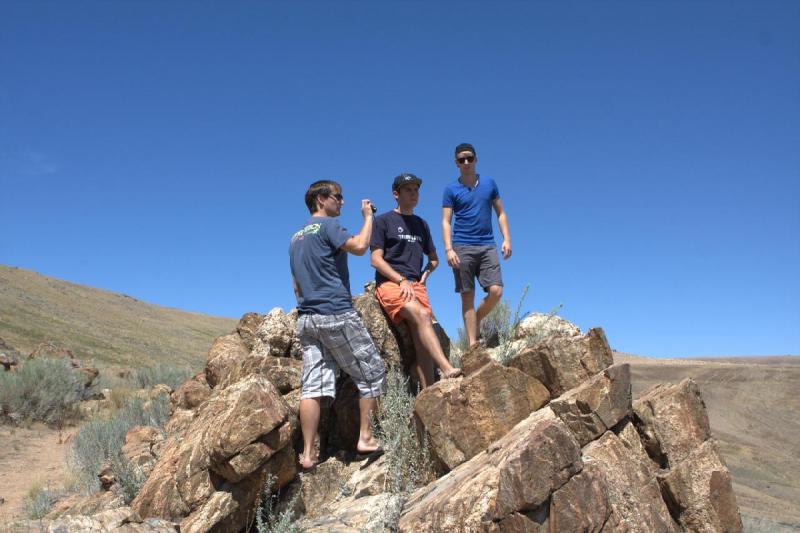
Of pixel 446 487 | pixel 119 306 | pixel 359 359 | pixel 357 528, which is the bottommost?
pixel 357 528

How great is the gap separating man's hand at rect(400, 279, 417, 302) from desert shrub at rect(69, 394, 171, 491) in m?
4.26

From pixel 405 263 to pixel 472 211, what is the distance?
105 cm

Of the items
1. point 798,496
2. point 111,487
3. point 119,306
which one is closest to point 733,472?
point 798,496

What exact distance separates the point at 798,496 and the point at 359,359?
14.2 meters

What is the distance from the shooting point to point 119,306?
43688 mm

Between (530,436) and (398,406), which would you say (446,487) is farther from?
(398,406)

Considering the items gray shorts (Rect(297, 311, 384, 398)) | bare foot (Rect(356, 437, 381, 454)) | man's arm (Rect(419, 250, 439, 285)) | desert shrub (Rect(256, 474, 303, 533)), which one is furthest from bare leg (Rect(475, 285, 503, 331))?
desert shrub (Rect(256, 474, 303, 533))

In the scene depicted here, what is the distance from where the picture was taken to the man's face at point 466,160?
6.30 metres

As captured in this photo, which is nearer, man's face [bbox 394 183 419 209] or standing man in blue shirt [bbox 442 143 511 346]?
man's face [bbox 394 183 419 209]

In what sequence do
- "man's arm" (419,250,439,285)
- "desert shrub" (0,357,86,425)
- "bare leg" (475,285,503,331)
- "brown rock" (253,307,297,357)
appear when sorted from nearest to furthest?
"man's arm" (419,250,439,285) → "bare leg" (475,285,503,331) → "brown rock" (253,307,297,357) → "desert shrub" (0,357,86,425)

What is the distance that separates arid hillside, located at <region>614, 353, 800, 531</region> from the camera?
13.0 m

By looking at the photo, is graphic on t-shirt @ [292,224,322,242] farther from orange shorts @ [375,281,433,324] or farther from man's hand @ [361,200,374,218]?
orange shorts @ [375,281,433,324]

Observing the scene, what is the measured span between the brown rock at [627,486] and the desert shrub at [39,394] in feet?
40.2

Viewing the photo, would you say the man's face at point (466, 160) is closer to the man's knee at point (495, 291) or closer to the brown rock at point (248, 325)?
the man's knee at point (495, 291)
